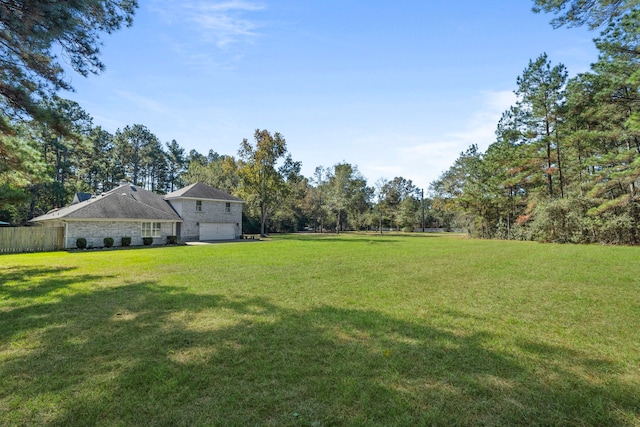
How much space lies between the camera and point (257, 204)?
3688cm

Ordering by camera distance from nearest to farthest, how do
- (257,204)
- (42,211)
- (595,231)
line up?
(595,231)
(257,204)
(42,211)

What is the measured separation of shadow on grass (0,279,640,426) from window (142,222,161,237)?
21.1m

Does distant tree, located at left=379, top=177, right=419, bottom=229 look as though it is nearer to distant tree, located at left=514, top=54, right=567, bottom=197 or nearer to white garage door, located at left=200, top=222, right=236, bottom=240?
distant tree, located at left=514, top=54, right=567, bottom=197

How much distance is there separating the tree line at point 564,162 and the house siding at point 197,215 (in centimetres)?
2712

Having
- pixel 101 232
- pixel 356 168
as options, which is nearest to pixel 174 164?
pixel 356 168

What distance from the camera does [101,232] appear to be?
72.2ft

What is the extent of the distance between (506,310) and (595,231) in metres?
25.7

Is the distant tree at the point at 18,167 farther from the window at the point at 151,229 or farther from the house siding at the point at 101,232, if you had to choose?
the window at the point at 151,229

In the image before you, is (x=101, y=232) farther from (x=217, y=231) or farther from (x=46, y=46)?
(x=46, y=46)

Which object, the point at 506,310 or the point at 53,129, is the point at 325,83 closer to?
the point at 53,129

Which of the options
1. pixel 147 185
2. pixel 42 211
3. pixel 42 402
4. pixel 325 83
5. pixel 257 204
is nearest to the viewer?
pixel 42 402

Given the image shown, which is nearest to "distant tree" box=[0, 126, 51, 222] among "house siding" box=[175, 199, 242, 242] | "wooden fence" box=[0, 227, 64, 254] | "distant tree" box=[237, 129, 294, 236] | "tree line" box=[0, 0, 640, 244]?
"tree line" box=[0, 0, 640, 244]

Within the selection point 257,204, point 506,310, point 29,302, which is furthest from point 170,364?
point 257,204

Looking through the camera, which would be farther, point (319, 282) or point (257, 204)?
point (257, 204)
